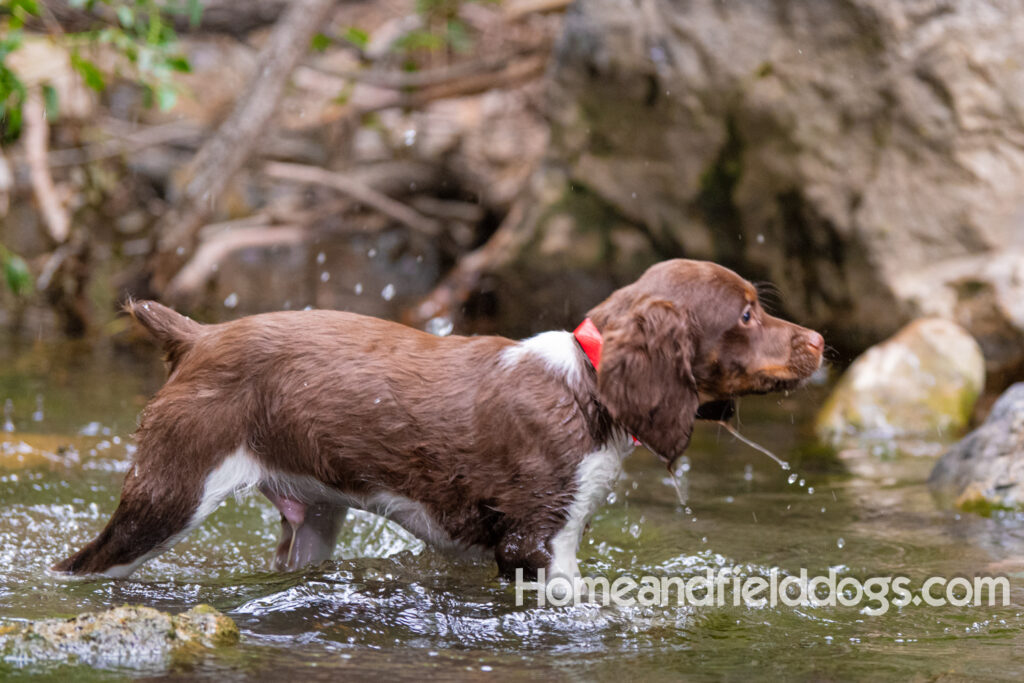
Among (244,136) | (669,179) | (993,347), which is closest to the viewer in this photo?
(993,347)

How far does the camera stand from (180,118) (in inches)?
523

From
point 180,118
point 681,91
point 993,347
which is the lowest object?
point 993,347

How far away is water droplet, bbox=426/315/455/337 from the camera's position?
8875mm

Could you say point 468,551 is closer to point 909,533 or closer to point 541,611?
point 541,611

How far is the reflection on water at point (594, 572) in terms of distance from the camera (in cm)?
344

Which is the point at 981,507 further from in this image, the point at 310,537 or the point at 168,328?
the point at 168,328

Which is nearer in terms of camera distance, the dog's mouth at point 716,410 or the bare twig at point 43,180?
the dog's mouth at point 716,410

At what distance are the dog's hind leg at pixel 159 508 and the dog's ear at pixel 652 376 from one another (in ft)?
4.14

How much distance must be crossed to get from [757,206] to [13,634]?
6339 millimetres

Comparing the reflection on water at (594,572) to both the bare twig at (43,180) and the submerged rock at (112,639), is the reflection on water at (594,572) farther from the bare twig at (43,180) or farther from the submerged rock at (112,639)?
the bare twig at (43,180)

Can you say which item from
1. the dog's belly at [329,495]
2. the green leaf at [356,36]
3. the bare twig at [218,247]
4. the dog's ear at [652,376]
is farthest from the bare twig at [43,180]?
the dog's ear at [652,376]

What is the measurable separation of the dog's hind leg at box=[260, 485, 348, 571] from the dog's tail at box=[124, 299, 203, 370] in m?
0.77

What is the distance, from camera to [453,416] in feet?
12.7

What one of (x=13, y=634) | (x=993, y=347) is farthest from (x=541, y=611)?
(x=993, y=347)
